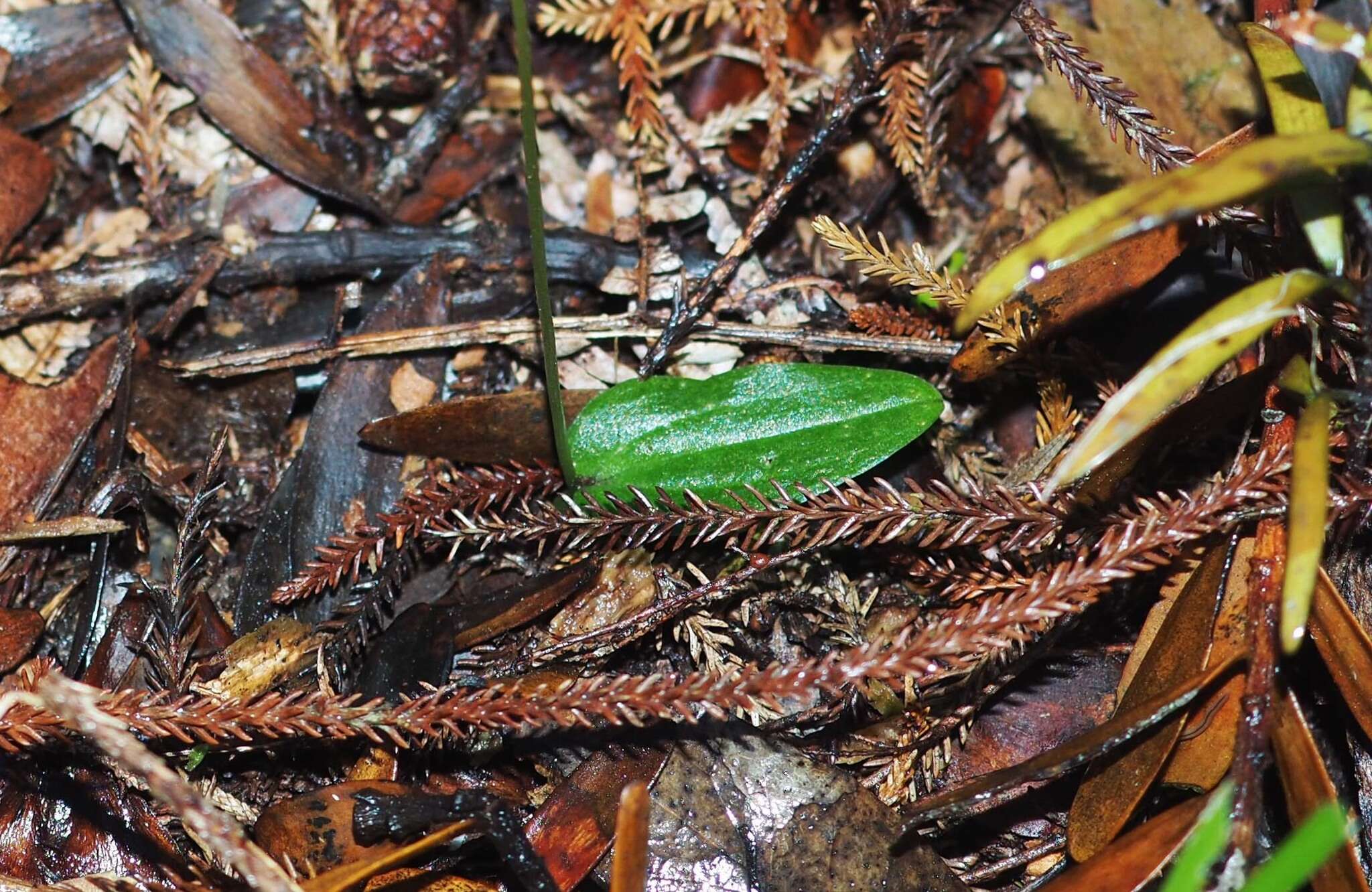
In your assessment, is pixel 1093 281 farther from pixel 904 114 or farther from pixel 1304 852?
pixel 1304 852

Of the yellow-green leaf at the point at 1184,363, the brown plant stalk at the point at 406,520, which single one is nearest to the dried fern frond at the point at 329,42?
the brown plant stalk at the point at 406,520

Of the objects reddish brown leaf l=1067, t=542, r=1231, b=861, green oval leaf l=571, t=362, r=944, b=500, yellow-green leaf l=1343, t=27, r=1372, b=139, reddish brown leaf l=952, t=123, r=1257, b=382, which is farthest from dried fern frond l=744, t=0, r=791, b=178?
reddish brown leaf l=1067, t=542, r=1231, b=861

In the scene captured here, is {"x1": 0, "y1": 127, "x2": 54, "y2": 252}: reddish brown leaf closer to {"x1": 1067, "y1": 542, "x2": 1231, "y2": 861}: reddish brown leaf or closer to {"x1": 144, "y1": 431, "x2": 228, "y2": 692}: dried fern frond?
{"x1": 144, "y1": 431, "x2": 228, "y2": 692}: dried fern frond

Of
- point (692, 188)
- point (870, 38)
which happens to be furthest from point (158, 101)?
point (870, 38)

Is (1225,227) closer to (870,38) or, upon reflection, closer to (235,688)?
(870,38)

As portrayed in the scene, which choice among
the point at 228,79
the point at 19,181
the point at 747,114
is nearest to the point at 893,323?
the point at 747,114

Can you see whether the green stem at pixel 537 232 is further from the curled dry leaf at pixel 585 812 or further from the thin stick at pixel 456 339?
the curled dry leaf at pixel 585 812
